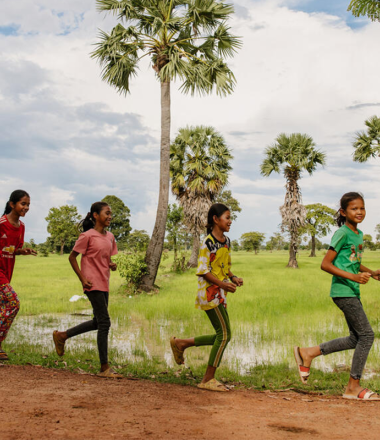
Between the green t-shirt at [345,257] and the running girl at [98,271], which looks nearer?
the green t-shirt at [345,257]

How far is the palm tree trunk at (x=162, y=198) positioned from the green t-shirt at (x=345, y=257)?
1242 cm

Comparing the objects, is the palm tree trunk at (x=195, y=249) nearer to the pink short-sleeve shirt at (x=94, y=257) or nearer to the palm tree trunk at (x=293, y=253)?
the palm tree trunk at (x=293, y=253)

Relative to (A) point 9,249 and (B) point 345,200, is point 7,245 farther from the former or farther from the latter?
(B) point 345,200

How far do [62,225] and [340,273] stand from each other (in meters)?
60.9

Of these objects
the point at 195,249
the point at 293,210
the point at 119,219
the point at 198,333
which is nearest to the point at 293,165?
the point at 293,210

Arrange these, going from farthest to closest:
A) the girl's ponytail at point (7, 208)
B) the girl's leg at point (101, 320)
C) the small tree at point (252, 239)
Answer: the small tree at point (252, 239) < the girl's ponytail at point (7, 208) < the girl's leg at point (101, 320)

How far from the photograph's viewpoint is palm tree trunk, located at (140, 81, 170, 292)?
1716 centimetres

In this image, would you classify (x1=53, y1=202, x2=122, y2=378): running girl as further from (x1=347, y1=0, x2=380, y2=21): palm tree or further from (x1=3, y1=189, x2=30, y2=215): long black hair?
(x1=347, y1=0, x2=380, y2=21): palm tree

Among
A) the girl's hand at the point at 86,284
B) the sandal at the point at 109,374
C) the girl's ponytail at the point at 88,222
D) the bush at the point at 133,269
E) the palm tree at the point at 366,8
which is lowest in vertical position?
the sandal at the point at 109,374

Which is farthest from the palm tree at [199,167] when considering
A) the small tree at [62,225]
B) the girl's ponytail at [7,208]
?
the small tree at [62,225]

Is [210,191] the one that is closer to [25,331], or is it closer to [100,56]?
[100,56]

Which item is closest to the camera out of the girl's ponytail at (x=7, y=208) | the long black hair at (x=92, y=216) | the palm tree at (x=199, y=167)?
the long black hair at (x=92, y=216)

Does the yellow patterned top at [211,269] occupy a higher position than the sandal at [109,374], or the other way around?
the yellow patterned top at [211,269]

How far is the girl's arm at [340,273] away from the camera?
15.4 ft
